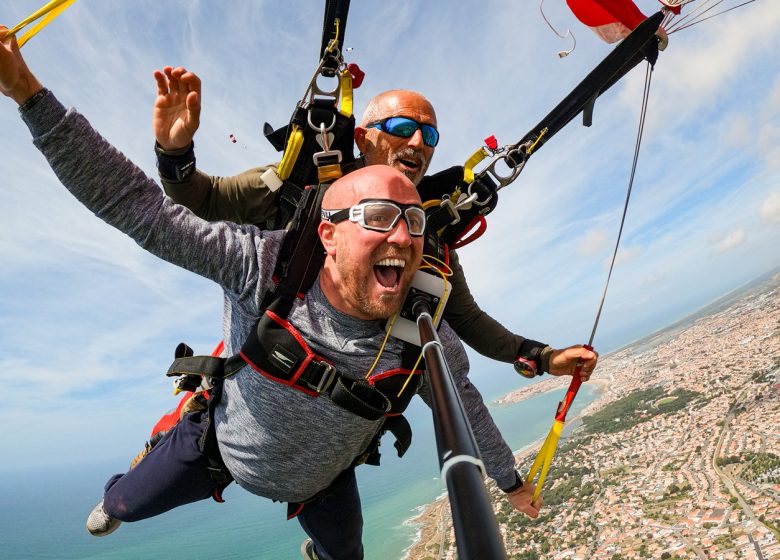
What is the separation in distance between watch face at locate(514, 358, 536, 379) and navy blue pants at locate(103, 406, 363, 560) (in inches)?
51.4

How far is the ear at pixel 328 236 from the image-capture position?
1870mm

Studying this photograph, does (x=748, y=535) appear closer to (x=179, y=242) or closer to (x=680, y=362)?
(x=179, y=242)

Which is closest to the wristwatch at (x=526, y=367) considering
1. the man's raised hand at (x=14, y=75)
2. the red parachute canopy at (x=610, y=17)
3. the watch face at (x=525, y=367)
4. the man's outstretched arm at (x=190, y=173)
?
the watch face at (x=525, y=367)

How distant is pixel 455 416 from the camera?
0.66 m

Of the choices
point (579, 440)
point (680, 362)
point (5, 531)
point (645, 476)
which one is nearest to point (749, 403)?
point (645, 476)

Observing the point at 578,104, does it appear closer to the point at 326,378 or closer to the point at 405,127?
the point at 405,127

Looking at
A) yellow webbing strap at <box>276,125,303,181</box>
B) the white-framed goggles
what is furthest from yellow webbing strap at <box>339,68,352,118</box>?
the white-framed goggles

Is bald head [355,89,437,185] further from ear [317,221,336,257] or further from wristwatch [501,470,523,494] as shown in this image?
wristwatch [501,470,523,494]

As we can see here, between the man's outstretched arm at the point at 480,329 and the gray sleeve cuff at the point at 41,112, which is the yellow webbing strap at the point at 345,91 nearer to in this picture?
the man's outstretched arm at the point at 480,329

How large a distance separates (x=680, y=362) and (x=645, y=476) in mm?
33782

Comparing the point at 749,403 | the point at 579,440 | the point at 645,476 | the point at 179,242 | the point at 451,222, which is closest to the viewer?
the point at 179,242

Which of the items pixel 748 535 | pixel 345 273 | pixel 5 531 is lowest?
pixel 748 535

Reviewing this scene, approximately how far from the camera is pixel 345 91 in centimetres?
240

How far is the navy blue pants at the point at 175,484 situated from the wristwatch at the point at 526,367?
4.28ft
